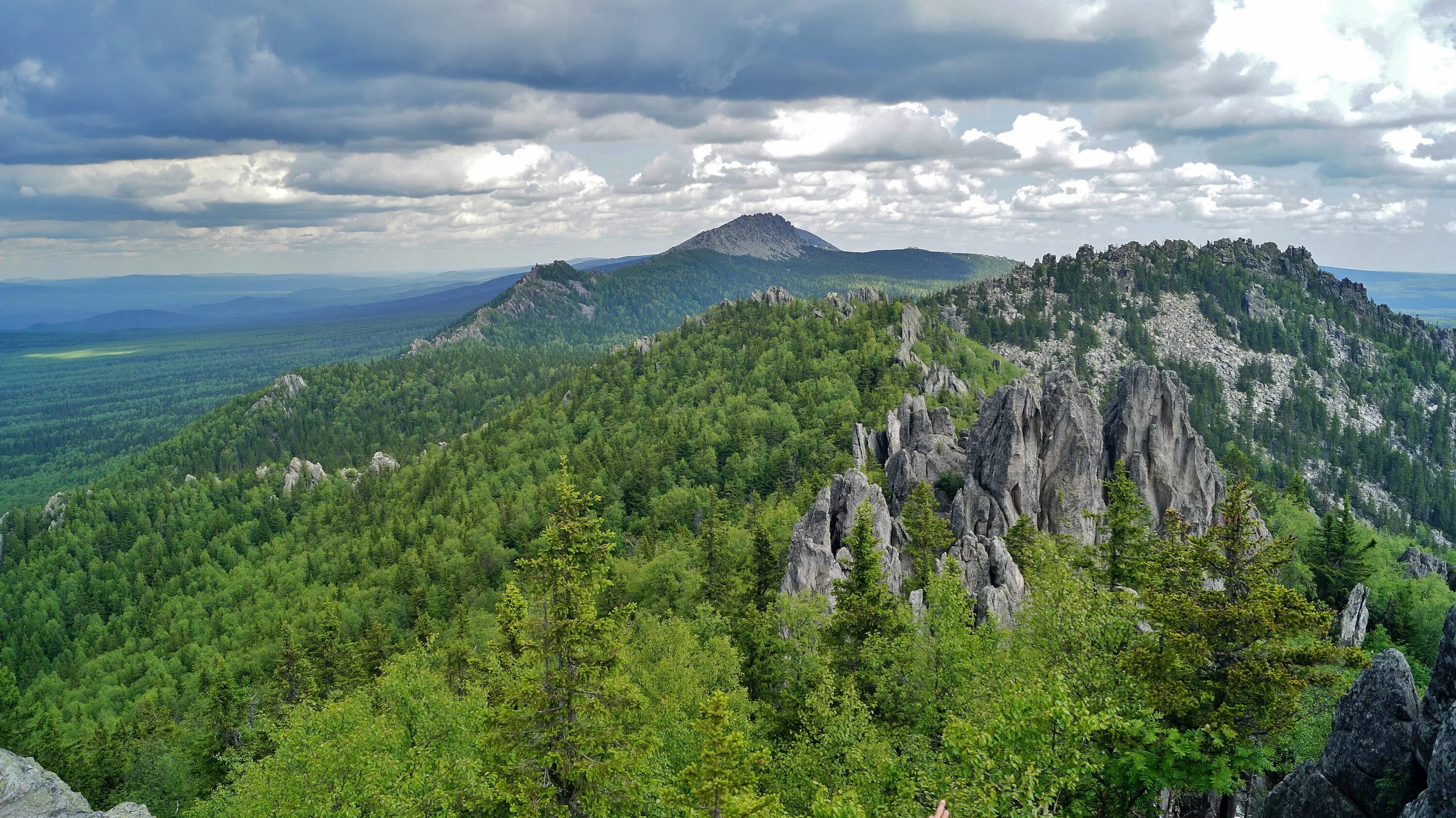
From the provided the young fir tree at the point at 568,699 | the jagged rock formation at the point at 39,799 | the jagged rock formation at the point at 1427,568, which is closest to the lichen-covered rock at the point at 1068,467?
the jagged rock formation at the point at 1427,568

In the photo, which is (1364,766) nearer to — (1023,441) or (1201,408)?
(1023,441)

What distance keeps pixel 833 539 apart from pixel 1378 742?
1943 inches

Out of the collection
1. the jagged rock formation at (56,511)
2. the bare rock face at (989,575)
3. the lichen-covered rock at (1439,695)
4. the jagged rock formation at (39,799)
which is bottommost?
the jagged rock formation at (56,511)

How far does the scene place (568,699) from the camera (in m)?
24.1

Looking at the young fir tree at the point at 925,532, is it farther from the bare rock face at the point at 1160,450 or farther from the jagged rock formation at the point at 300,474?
the jagged rock formation at the point at 300,474

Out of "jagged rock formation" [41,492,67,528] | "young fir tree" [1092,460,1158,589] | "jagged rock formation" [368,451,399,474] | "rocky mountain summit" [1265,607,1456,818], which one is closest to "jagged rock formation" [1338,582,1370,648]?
"young fir tree" [1092,460,1158,589]

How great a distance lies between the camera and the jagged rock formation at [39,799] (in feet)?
93.2

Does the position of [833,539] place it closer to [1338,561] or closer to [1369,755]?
[1338,561]

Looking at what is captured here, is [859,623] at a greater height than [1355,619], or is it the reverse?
[859,623]

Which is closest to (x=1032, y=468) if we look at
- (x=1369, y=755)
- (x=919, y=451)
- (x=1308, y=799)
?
(x=919, y=451)

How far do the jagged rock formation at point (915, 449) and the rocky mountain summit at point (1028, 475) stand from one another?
171 millimetres

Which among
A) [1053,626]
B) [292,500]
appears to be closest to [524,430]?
[292,500]

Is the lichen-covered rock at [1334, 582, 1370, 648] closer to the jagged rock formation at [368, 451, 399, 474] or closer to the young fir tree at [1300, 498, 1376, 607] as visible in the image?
the young fir tree at [1300, 498, 1376, 607]

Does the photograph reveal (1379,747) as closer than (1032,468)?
Yes
